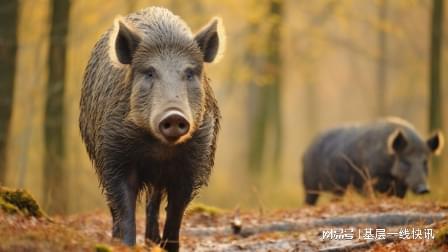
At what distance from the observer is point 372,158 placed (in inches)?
564

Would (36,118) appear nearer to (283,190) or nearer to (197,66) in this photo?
(283,190)

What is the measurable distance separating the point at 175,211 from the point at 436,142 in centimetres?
743

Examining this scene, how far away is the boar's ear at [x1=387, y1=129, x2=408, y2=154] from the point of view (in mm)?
13812

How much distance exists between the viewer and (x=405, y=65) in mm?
38625

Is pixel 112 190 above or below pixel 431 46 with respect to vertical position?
below

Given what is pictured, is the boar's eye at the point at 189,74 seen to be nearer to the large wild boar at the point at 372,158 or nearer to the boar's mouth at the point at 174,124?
the boar's mouth at the point at 174,124

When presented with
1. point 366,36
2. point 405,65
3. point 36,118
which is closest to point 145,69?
point 36,118

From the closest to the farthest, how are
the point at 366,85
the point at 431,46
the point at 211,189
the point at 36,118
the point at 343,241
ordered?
the point at 343,241 → the point at 431,46 → the point at 211,189 → the point at 36,118 → the point at 366,85

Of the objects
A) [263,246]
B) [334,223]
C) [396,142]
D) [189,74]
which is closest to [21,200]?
[189,74]

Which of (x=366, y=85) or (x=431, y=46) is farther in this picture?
(x=366, y=85)

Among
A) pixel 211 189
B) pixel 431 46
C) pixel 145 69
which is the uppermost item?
pixel 431 46

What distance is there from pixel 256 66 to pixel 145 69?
20168 mm

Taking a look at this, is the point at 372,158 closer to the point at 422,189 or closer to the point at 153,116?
the point at 422,189

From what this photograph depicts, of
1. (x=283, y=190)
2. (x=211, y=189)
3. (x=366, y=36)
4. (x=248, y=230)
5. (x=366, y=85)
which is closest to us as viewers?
(x=248, y=230)
